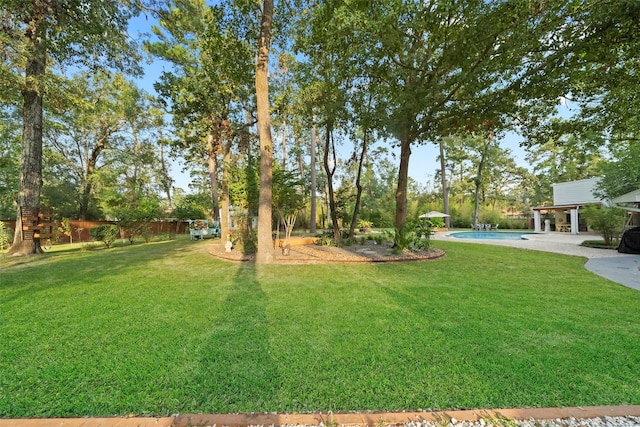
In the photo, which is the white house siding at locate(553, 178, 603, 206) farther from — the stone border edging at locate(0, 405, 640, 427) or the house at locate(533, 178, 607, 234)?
the stone border edging at locate(0, 405, 640, 427)

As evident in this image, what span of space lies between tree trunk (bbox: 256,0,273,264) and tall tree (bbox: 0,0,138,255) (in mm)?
3767

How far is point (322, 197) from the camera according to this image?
22.2 m

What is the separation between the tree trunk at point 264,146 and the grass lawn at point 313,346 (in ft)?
7.34

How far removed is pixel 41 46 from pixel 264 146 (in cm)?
623

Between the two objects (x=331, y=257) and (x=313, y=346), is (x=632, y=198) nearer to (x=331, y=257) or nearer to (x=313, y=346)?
(x=331, y=257)

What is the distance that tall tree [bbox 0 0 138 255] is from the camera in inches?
237

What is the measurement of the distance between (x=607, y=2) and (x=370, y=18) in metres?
4.13

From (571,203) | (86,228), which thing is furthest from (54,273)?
(571,203)

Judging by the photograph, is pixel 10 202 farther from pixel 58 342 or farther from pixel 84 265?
pixel 58 342

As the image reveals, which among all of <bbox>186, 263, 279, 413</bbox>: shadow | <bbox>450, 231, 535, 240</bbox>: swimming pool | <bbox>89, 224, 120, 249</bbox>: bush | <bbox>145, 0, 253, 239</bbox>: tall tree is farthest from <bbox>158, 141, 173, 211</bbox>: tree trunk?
<bbox>186, 263, 279, 413</bbox>: shadow

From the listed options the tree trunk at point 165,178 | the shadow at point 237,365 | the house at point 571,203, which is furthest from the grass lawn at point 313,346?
the tree trunk at point 165,178

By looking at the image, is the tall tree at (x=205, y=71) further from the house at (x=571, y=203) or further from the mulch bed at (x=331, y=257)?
the house at (x=571, y=203)

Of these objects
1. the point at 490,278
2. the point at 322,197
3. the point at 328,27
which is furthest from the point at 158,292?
the point at 322,197

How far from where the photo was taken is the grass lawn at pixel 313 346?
1733 mm
